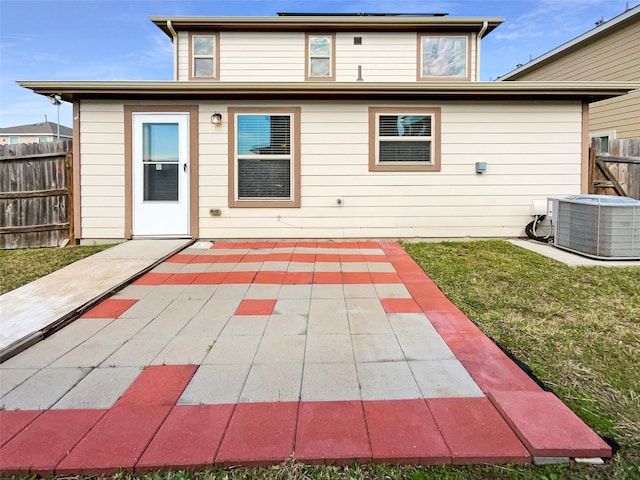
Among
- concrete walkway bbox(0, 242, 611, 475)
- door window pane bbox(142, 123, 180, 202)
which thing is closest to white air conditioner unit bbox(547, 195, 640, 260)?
concrete walkway bbox(0, 242, 611, 475)

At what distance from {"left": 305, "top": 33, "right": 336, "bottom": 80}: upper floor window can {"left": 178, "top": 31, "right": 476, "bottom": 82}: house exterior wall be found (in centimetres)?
13

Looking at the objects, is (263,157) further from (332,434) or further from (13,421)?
(332,434)

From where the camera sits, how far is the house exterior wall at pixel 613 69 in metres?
10.5

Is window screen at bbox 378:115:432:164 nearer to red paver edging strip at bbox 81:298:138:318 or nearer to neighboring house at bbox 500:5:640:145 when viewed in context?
red paver edging strip at bbox 81:298:138:318

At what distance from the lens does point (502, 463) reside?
71.8 inches

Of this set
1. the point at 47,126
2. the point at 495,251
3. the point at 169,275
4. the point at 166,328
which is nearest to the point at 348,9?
the point at 495,251

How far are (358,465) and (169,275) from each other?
13.2 ft

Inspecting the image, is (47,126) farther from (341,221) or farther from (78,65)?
(341,221)

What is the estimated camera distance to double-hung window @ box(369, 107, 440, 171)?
278 inches

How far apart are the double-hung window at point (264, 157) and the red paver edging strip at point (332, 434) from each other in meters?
5.18

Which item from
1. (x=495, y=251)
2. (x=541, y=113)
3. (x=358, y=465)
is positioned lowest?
(x=358, y=465)

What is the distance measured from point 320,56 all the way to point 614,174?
7.35 metres

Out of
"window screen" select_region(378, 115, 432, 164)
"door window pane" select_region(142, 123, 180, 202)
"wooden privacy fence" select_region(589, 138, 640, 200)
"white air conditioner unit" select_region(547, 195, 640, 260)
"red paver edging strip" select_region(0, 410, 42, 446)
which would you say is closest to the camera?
"red paver edging strip" select_region(0, 410, 42, 446)

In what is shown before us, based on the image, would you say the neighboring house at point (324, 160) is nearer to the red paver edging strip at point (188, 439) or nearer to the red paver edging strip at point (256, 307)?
the red paver edging strip at point (256, 307)
